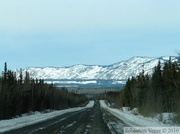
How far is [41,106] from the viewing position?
81.2 meters

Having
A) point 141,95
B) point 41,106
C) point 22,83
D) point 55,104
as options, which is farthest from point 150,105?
point 55,104

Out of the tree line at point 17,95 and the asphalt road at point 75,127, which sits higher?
the tree line at point 17,95

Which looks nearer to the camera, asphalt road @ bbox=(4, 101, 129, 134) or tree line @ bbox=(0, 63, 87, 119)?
asphalt road @ bbox=(4, 101, 129, 134)

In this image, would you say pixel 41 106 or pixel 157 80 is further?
pixel 41 106

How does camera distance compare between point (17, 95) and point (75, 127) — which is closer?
point (75, 127)

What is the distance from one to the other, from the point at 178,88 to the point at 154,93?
59.6 ft

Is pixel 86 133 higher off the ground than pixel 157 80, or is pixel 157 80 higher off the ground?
pixel 157 80

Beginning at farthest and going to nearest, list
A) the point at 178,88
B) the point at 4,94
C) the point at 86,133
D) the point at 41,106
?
the point at 41,106 < the point at 4,94 < the point at 178,88 < the point at 86,133

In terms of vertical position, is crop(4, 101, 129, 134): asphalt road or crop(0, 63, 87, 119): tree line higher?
crop(0, 63, 87, 119): tree line

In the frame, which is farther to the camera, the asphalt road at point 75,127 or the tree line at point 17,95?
the tree line at point 17,95

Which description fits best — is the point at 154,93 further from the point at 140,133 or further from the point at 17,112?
the point at 140,133

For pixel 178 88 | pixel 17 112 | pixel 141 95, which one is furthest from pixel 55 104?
pixel 178 88

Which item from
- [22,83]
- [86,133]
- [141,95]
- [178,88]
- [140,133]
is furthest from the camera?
[141,95]

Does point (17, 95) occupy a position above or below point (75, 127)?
above
